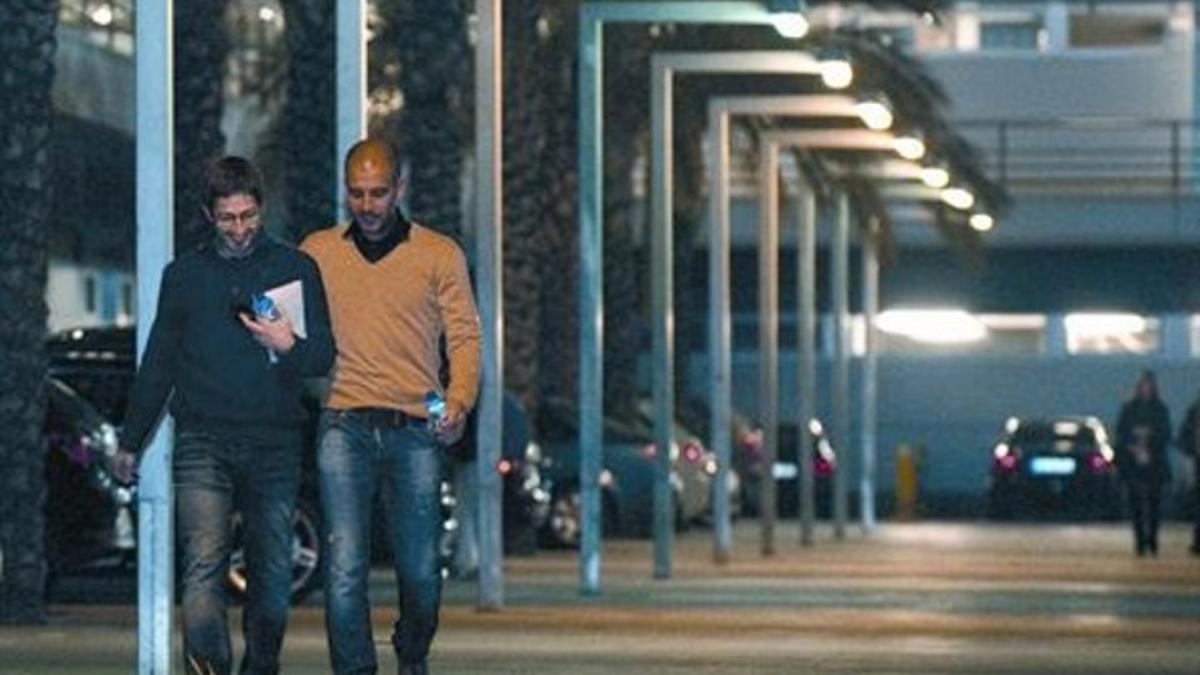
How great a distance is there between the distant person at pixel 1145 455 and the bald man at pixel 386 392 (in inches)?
985

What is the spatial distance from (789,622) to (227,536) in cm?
990

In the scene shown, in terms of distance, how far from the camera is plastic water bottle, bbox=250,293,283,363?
15.1m

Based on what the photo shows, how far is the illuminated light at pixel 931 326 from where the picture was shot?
69438mm

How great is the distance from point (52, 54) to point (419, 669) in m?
9.05

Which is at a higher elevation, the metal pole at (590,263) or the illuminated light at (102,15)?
the illuminated light at (102,15)

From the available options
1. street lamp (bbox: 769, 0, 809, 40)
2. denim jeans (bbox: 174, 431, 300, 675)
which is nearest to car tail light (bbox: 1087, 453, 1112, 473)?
street lamp (bbox: 769, 0, 809, 40)

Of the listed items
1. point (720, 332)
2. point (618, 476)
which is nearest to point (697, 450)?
point (618, 476)

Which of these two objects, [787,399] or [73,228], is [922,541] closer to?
[73,228]

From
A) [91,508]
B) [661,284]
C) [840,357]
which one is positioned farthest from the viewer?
[840,357]

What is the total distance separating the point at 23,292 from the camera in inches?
938

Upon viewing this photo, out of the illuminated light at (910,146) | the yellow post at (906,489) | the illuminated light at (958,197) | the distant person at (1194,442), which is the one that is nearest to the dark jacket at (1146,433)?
the distant person at (1194,442)

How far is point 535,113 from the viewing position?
3903 cm

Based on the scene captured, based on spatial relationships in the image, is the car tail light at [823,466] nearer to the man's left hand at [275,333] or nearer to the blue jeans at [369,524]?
the blue jeans at [369,524]

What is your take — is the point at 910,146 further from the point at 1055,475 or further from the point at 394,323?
the point at 394,323
